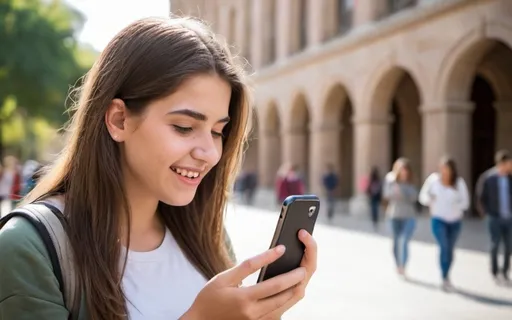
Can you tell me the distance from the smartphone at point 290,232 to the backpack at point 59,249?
0.48 metres

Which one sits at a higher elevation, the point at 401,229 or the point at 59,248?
the point at 59,248

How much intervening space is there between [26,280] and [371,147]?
20.1 metres

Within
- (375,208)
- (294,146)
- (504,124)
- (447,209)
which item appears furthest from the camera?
(294,146)

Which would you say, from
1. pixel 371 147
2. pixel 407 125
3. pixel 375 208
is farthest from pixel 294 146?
pixel 375 208

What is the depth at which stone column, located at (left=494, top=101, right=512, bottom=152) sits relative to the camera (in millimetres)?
19875

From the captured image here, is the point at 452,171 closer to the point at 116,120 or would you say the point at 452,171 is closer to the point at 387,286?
the point at 387,286

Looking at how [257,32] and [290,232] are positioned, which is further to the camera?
[257,32]

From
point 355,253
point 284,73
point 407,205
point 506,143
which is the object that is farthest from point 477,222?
point 284,73

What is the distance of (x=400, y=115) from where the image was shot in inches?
1009

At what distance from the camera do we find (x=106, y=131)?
1790mm

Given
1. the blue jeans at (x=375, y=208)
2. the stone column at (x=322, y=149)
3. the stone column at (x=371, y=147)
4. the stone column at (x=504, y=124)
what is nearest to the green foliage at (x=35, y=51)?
the stone column at (x=322, y=149)

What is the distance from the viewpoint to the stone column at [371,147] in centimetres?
2100

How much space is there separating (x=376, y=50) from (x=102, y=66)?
19649mm

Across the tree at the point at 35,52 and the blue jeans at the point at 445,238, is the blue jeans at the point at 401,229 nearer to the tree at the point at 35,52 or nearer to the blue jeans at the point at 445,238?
the blue jeans at the point at 445,238
